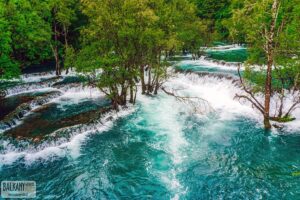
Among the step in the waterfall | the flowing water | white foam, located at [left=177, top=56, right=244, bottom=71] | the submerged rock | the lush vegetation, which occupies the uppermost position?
the lush vegetation

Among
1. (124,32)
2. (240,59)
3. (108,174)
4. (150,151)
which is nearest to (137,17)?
(124,32)

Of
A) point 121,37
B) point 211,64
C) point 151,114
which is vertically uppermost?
point 121,37

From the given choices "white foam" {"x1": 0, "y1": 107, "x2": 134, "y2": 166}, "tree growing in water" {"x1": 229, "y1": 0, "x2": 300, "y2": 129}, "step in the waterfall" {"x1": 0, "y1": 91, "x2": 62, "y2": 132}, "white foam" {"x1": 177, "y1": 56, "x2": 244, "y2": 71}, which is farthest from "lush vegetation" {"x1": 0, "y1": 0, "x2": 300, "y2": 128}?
"white foam" {"x1": 177, "y1": 56, "x2": 244, "y2": 71}

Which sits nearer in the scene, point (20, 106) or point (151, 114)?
point (20, 106)

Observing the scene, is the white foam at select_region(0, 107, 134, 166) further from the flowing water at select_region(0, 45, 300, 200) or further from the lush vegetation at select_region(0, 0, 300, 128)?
the lush vegetation at select_region(0, 0, 300, 128)

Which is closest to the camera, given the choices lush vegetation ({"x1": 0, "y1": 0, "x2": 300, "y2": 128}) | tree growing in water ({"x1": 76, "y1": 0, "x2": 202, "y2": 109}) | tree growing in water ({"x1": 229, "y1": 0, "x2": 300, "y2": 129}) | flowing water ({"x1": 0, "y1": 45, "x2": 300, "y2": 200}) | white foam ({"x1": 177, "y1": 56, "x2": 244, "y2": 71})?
flowing water ({"x1": 0, "y1": 45, "x2": 300, "y2": 200})

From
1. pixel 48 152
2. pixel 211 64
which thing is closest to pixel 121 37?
pixel 48 152

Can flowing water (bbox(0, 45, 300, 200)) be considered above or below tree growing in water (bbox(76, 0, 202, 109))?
below

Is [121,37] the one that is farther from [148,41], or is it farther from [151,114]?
[151,114]

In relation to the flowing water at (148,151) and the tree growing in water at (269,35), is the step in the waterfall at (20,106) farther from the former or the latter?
the tree growing in water at (269,35)
